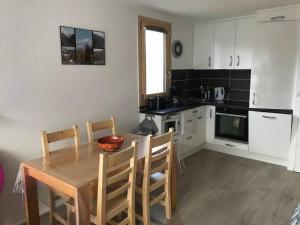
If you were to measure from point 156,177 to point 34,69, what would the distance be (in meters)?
1.54

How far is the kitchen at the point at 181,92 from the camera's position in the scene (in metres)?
2.25

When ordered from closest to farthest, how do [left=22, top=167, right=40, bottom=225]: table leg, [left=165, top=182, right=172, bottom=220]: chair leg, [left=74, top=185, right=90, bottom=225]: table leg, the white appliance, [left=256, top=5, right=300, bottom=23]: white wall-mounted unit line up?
[left=74, top=185, right=90, bottom=225]: table leg, [left=22, top=167, right=40, bottom=225]: table leg, [left=165, top=182, right=172, bottom=220]: chair leg, [left=256, top=5, right=300, bottom=23]: white wall-mounted unit, the white appliance

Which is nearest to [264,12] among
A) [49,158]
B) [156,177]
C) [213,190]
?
[213,190]

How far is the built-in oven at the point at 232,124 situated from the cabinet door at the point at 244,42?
0.76 meters

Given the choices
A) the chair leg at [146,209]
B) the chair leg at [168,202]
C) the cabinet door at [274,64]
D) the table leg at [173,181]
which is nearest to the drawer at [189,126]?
the cabinet door at [274,64]

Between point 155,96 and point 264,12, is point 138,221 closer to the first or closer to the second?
point 155,96

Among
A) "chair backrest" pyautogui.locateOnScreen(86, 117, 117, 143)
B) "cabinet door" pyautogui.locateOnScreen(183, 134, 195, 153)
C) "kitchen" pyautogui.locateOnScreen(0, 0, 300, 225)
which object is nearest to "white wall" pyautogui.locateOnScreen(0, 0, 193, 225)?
"kitchen" pyautogui.locateOnScreen(0, 0, 300, 225)

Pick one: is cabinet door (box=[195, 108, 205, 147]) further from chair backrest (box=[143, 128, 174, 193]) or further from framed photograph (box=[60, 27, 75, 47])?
framed photograph (box=[60, 27, 75, 47])

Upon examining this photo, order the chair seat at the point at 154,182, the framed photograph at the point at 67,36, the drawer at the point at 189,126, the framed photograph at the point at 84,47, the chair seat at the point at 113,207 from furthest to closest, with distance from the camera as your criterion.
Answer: the drawer at the point at 189,126, the framed photograph at the point at 84,47, the framed photograph at the point at 67,36, the chair seat at the point at 154,182, the chair seat at the point at 113,207

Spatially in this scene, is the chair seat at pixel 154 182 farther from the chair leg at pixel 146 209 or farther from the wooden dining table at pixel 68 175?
the wooden dining table at pixel 68 175

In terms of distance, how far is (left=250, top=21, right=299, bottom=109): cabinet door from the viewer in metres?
3.33

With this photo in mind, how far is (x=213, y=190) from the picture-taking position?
2939 millimetres

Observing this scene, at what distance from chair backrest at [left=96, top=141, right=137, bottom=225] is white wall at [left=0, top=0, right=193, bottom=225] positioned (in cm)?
100

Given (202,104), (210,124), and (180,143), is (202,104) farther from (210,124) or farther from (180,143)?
(180,143)
